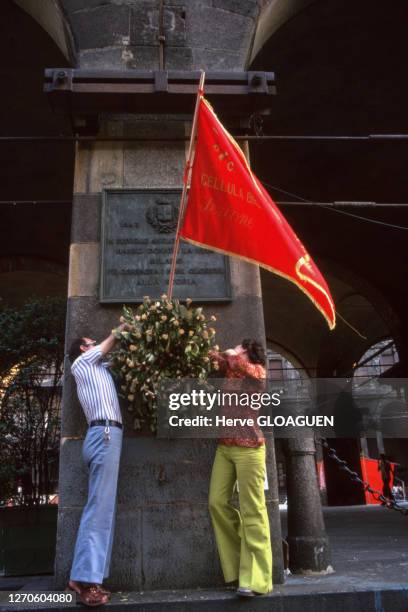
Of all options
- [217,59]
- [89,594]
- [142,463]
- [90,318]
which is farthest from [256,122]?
[89,594]

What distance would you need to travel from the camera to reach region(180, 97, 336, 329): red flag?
4.48 metres

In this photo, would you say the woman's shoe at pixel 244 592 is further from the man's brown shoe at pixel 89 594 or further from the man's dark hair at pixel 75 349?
the man's dark hair at pixel 75 349

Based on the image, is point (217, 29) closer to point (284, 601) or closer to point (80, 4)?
point (80, 4)

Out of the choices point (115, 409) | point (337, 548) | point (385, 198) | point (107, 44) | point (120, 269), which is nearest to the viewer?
point (115, 409)

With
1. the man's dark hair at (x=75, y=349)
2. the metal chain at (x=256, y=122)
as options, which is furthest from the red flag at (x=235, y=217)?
the metal chain at (x=256, y=122)

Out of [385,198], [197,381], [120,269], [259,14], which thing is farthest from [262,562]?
[385,198]

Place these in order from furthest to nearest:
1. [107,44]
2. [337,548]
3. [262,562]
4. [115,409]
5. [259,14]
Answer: [337,548]
[259,14]
[107,44]
[115,409]
[262,562]

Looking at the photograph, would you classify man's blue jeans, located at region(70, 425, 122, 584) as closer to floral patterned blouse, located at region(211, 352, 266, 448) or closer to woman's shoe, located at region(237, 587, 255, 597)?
floral patterned blouse, located at region(211, 352, 266, 448)

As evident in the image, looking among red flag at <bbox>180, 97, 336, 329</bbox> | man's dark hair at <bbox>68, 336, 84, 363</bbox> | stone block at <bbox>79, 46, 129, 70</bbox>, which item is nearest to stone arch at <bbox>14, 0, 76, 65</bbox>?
stone block at <bbox>79, 46, 129, 70</bbox>

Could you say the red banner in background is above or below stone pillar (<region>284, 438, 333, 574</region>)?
above

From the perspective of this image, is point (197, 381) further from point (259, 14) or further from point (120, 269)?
point (259, 14)

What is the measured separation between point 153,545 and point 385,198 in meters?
11.1

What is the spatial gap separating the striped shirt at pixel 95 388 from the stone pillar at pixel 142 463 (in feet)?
1.82

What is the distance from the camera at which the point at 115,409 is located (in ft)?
14.9
